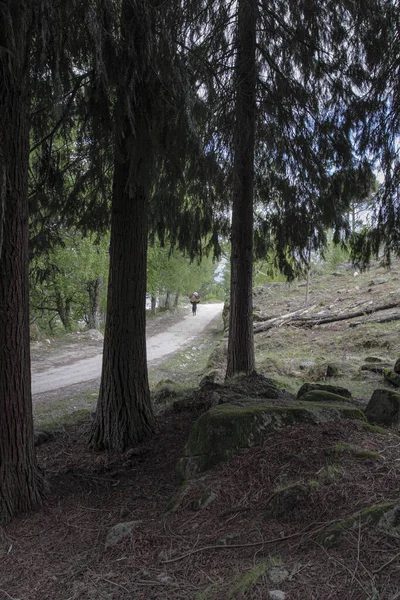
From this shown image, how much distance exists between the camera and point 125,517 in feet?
12.3

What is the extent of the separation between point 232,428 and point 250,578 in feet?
5.72

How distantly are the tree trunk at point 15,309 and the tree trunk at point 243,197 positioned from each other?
3500 mm

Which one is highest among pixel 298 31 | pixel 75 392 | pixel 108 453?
pixel 298 31

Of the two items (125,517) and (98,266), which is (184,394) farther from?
(98,266)

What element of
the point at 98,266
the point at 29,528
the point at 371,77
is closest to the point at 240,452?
the point at 29,528

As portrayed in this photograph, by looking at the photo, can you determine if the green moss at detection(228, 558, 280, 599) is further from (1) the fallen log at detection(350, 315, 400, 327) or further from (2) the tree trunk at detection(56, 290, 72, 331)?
(2) the tree trunk at detection(56, 290, 72, 331)

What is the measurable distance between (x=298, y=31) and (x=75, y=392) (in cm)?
904

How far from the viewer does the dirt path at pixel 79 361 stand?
1162cm

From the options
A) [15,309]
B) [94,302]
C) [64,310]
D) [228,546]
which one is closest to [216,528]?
[228,546]

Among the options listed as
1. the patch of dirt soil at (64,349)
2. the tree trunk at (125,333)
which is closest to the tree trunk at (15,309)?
the tree trunk at (125,333)

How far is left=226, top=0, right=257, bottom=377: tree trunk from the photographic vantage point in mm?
6414

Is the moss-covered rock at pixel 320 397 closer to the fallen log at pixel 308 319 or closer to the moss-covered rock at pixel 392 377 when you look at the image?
the moss-covered rock at pixel 392 377

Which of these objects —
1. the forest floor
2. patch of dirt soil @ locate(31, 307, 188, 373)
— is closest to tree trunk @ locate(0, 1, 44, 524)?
the forest floor

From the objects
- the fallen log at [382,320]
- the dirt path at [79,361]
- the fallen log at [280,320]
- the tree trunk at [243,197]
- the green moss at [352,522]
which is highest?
the tree trunk at [243,197]
